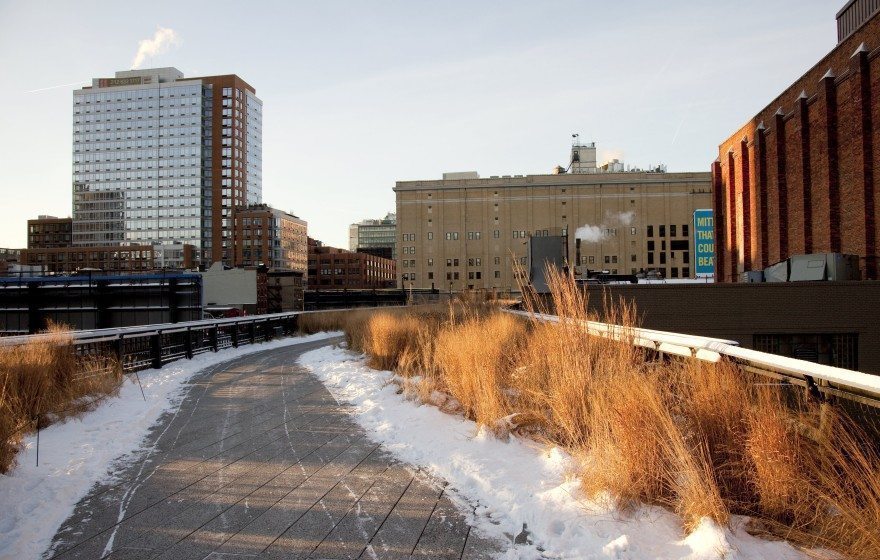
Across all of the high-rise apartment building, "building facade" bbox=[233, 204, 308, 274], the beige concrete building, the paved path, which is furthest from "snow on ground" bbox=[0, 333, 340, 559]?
the high-rise apartment building

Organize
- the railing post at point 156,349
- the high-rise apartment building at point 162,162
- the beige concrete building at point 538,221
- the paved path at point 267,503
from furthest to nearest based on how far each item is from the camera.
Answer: the high-rise apartment building at point 162,162 < the beige concrete building at point 538,221 < the railing post at point 156,349 < the paved path at point 267,503

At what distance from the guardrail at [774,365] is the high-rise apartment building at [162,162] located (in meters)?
151

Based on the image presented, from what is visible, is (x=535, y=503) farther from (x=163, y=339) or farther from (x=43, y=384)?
(x=163, y=339)

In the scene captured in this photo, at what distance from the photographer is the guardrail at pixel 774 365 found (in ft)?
10.9

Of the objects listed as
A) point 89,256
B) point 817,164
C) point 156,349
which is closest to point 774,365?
point 156,349

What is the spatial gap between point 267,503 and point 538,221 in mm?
98761

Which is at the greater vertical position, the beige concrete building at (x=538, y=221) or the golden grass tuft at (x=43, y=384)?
the beige concrete building at (x=538, y=221)

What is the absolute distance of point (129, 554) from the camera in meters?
3.78

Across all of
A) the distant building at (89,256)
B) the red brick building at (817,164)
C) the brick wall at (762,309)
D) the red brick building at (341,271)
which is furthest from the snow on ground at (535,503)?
the distant building at (89,256)

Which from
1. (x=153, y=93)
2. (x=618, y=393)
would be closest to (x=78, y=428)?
(x=618, y=393)

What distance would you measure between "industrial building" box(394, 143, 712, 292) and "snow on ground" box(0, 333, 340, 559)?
295 ft

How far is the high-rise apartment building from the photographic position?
491 ft

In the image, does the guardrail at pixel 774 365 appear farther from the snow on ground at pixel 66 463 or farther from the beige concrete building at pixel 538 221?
the beige concrete building at pixel 538 221

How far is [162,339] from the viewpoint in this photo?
15.9 meters
